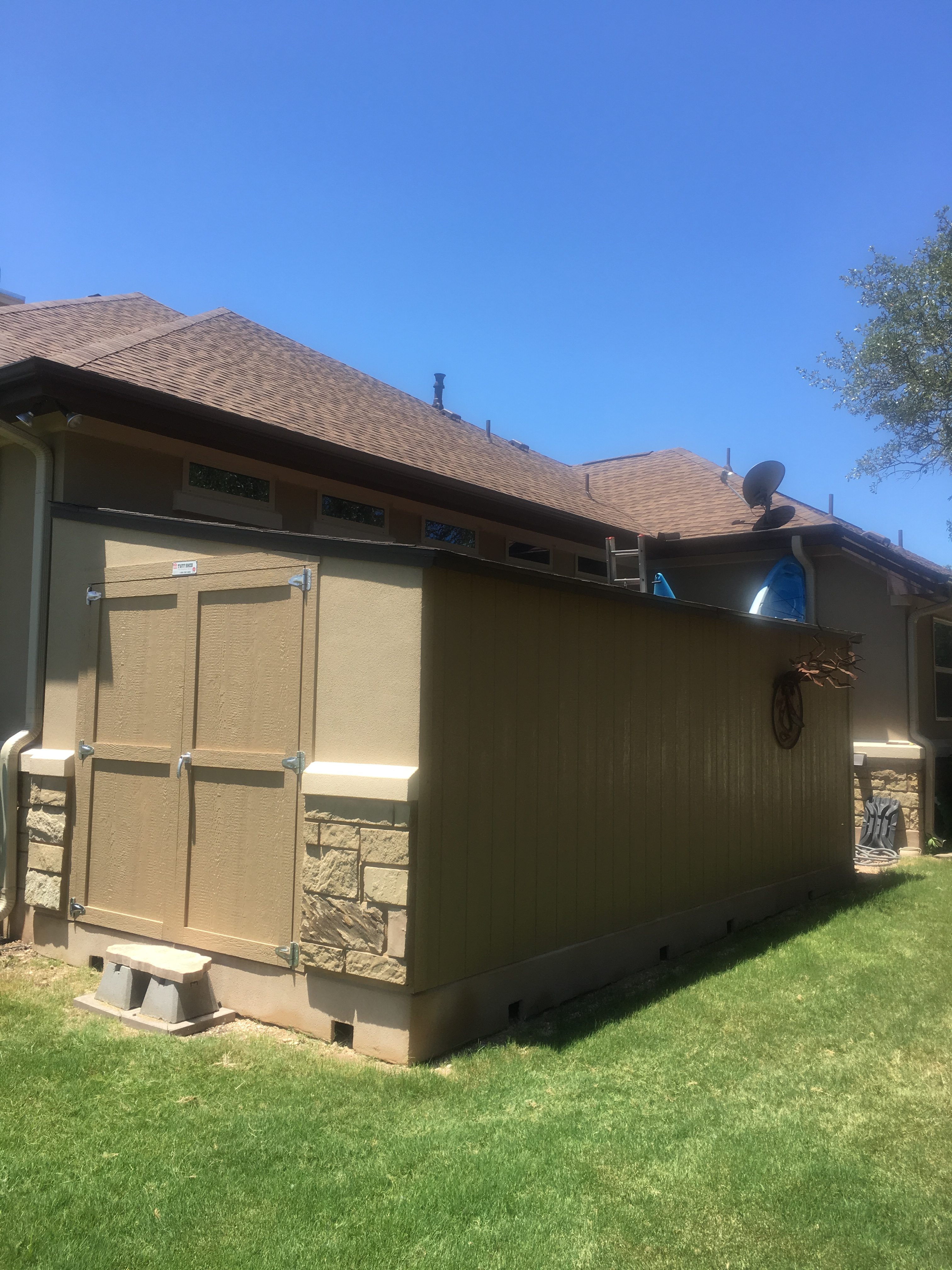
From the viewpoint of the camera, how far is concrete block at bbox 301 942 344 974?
14.8ft

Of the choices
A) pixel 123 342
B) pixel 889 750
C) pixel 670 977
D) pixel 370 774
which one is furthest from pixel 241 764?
pixel 889 750

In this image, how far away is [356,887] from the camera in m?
4.46

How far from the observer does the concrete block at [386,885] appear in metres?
4.31

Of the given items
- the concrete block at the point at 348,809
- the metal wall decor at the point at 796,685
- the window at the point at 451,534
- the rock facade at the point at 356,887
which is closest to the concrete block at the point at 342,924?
the rock facade at the point at 356,887

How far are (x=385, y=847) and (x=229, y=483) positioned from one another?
417cm

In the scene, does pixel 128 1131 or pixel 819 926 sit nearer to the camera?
pixel 128 1131

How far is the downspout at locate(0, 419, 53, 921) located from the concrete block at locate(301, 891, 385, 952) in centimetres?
264

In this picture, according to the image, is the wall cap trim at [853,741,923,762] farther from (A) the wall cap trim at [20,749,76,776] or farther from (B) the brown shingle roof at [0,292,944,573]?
(A) the wall cap trim at [20,749,76,776]

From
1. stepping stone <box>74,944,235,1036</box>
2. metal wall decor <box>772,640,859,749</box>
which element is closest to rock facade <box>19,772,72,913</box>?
stepping stone <box>74,944,235,1036</box>

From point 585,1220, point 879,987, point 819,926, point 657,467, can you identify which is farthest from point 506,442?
point 585,1220

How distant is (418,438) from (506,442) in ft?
14.2

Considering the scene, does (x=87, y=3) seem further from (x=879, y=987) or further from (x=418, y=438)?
(x=879, y=987)

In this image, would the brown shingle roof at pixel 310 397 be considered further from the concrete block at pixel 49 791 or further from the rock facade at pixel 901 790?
the rock facade at pixel 901 790

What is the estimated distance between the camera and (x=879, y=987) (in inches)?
222
